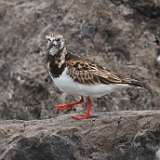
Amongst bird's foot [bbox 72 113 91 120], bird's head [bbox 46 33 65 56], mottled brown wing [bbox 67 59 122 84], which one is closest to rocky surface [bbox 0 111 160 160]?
bird's foot [bbox 72 113 91 120]

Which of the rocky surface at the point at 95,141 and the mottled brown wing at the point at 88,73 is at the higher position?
the mottled brown wing at the point at 88,73

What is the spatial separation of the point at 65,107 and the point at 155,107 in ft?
15.9

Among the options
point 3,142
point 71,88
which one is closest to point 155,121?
point 71,88

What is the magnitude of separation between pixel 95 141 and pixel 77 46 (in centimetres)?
653

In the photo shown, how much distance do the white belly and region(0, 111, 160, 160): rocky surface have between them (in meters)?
0.48

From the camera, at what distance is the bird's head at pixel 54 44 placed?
1188 cm

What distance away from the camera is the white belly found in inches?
461

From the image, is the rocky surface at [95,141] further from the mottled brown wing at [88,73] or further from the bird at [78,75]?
the mottled brown wing at [88,73]

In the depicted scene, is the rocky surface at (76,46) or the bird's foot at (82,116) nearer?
the bird's foot at (82,116)

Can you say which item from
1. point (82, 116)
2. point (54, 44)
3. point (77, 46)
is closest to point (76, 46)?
point (77, 46)

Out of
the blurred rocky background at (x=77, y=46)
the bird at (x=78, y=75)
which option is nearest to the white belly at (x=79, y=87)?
the bird at (x=78, y=75)

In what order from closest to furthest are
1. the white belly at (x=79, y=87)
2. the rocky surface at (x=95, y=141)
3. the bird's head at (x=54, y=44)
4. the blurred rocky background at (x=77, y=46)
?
the rocky surface at (x=95, y=141) < the white belly at (x=79, y=87) < the bird's head at (x=54, y=44) < the blurred rocky background at (x=77, y=46)

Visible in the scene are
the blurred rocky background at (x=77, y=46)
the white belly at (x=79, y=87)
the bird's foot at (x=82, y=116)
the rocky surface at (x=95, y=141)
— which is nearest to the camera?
the rocky surface at (x=95, y=141)

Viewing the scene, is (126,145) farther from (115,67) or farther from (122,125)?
(115,67)
